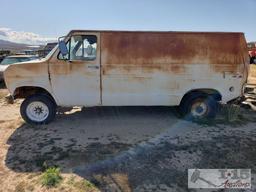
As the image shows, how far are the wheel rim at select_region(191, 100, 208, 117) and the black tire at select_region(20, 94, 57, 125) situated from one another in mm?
3614

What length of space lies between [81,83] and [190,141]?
2.94 metres

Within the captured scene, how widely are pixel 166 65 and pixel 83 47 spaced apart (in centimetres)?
211

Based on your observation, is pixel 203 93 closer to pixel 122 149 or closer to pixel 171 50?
pixel 171 50

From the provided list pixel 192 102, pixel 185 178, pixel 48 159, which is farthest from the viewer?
pixel 192 102

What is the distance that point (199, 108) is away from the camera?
24.8ft

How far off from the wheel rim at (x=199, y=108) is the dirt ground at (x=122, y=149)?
1.14ft

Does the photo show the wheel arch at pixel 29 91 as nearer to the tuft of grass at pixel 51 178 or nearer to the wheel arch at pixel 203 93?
the tuft of grass at pixel 51 178

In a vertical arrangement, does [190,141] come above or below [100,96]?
below

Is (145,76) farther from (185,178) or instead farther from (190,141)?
(185,178)

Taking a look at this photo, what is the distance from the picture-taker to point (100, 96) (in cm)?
711

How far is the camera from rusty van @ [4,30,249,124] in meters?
6.88

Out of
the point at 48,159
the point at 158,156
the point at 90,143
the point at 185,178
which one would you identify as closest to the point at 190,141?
the point at 158,156

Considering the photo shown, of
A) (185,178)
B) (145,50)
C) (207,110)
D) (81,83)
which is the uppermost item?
(145,50)

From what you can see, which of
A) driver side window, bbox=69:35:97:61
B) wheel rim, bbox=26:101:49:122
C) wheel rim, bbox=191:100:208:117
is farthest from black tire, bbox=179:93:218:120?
wheel rim, bbox=26:101:49:122
